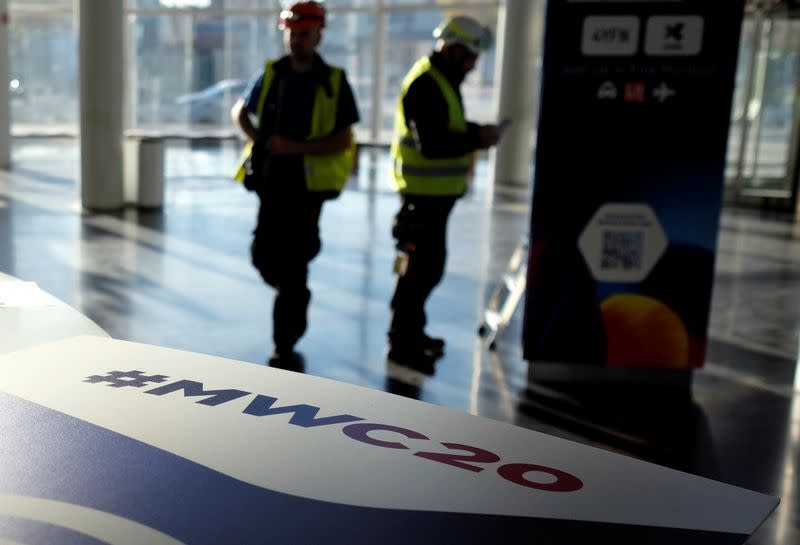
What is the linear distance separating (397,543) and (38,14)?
19899mm

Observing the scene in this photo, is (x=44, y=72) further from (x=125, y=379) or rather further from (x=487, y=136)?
(x=125, y=379)

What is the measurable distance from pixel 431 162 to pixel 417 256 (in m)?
0.42

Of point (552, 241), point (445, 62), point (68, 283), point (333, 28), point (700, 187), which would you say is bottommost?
point (68, 283)

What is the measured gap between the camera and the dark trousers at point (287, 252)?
385cm

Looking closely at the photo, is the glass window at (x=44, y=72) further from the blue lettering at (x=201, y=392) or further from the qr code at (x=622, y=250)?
the blue lettering at (x=201, y=392)

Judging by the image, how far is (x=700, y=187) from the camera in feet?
12.2

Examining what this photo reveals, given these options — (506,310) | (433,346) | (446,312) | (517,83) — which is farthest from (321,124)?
(517,83)

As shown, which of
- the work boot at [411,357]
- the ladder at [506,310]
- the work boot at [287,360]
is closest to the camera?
the work boot at [287,360]

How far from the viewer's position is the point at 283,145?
375 centimetres

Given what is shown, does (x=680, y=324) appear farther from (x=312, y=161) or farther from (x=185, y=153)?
(x=185, y=153)

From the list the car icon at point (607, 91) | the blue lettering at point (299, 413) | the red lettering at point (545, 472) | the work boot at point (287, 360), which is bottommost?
the work boot at point (287, 360)

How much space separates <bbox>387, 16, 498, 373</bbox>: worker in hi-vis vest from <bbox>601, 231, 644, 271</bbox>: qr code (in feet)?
2.12

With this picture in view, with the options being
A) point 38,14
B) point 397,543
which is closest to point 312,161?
point 397,543

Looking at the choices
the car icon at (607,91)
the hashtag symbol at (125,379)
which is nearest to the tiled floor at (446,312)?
the car icon at (607,91)
